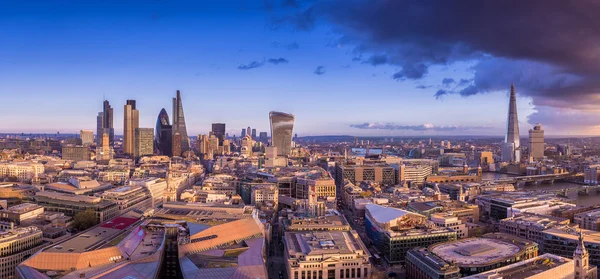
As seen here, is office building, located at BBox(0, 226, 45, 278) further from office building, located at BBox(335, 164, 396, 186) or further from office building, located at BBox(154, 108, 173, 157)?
office building, located at BBox(154, 108, 173, 157)

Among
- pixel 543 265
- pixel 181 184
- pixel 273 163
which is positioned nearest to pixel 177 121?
pixel 273 163

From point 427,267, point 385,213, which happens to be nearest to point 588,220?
point 385,213

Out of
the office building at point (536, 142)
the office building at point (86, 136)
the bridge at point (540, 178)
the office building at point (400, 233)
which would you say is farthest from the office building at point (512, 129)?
the office building at point (86, 136)

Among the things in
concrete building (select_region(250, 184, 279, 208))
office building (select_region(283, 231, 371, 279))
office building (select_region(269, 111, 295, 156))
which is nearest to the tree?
concrete building (select_region(250, 184, 279, 208))

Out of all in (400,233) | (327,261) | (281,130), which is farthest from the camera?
(281,130)

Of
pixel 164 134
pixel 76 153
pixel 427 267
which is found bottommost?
pixel 427 267

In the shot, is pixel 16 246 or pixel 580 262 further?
pixel 16 246

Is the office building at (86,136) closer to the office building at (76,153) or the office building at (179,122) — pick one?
the office building at (179,122)

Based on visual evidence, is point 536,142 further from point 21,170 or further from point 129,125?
point 21,170
